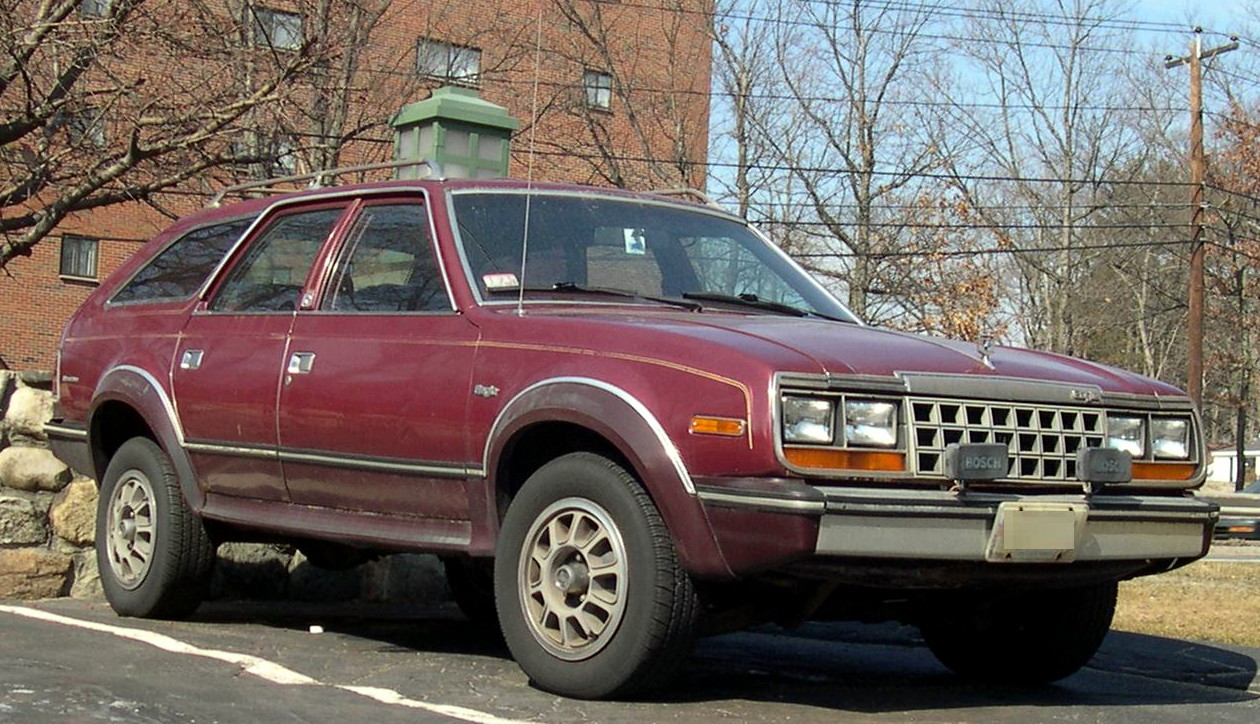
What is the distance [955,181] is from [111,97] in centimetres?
2666

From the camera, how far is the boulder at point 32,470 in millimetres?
7812

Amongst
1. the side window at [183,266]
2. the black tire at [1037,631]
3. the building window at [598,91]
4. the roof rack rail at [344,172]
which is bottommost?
the black tire at [1037,631]

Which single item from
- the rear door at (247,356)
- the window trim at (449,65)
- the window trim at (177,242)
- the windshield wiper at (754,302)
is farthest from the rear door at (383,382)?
the window trim at (449,65)

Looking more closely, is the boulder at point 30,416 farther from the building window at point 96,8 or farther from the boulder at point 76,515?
the building window at point 96,8

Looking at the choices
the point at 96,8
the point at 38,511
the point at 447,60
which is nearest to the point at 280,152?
the point at 96,8

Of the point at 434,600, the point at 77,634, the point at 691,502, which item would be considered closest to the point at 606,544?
the point at 691,502

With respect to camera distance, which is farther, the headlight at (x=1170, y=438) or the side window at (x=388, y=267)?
the side window at (x=388, y=267)

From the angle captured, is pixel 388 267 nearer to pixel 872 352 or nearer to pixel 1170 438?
pixel 872 352

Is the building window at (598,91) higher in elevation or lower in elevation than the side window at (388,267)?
higher

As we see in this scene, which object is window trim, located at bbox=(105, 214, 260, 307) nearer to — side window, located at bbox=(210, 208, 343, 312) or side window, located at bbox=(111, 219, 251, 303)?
side window, located at bbox=(111, 219, 251, 303)

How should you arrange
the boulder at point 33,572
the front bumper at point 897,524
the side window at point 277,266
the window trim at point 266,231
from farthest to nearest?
the boulder at point 33,572
the side window at point 277,266
the window trim at point 266,231
the front bumper at point 897,524

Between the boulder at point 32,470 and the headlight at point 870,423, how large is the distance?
448 centimetres

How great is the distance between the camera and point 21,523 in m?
7.71

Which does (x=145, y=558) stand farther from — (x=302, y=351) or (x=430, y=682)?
(x=430, y=682)
